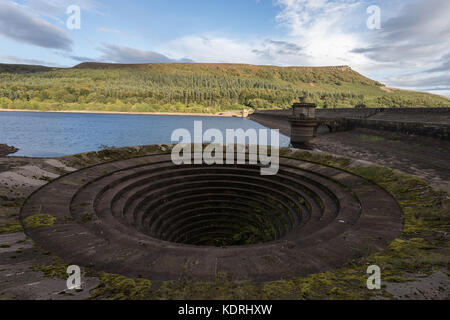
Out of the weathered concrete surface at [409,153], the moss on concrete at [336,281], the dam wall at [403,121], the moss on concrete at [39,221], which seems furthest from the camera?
the dam wall at [403,121]

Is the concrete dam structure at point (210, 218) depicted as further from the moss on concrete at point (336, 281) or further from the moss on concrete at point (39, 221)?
the moss on concrete at point (336, 281)

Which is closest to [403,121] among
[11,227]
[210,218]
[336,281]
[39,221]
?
[210,218]

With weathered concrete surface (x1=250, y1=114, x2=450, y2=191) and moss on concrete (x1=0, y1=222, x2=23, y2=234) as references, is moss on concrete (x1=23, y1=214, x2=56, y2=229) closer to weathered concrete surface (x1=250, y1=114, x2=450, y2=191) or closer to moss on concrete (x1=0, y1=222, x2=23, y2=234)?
moss on concrete (x1=0, y1=222, x2=23, y2=234)

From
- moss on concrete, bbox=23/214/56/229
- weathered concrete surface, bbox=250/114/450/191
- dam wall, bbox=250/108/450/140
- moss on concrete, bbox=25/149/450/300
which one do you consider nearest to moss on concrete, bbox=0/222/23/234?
moss on concrete, bbox=23/214/56/229

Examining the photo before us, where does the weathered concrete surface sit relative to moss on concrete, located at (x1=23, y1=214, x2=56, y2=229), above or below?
above

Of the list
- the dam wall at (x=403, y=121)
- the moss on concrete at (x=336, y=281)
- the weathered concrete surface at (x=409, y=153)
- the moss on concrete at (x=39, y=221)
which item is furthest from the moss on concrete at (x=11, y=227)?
the dam wall at (x=403, y=121)

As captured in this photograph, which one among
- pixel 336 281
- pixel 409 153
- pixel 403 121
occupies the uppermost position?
pixel 403 121

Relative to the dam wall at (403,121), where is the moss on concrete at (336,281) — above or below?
below

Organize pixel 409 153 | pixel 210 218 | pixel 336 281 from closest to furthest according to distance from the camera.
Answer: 1. pixel 336 281
2. pixel 210 218
3. pixel 409 153

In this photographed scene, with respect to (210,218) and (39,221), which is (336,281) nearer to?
(39,221)
